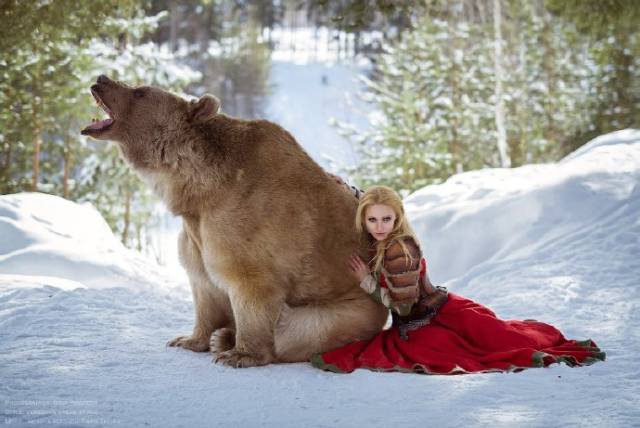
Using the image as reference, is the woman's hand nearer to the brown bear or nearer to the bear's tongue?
the brown bear

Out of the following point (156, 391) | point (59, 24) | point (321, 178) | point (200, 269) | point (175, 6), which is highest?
point (175, 6)

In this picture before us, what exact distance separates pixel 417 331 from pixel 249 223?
3.93 ft

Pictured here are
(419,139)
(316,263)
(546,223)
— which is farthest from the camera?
(419,139)

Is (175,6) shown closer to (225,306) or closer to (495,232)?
(495,232)

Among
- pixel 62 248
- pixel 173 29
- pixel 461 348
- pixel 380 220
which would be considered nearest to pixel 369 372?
pixel 461 348

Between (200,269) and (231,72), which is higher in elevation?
(231,72)

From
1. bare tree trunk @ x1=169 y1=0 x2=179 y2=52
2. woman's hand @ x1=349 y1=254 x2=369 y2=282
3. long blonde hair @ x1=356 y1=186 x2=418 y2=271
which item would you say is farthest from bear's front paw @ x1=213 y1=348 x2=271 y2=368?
bare tree trunk @ x1=169 y1=0 x2=179 y2=52

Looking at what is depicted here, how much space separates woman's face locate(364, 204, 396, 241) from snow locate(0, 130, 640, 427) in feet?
2.75

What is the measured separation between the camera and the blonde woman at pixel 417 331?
3688mm

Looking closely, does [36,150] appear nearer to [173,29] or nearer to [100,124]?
[100,124]

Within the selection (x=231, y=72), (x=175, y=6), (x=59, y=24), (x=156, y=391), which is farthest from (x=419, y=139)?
(x=231, y=72)

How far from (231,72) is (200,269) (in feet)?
118

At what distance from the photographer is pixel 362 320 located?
395 centimetres

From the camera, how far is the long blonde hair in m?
3.90
